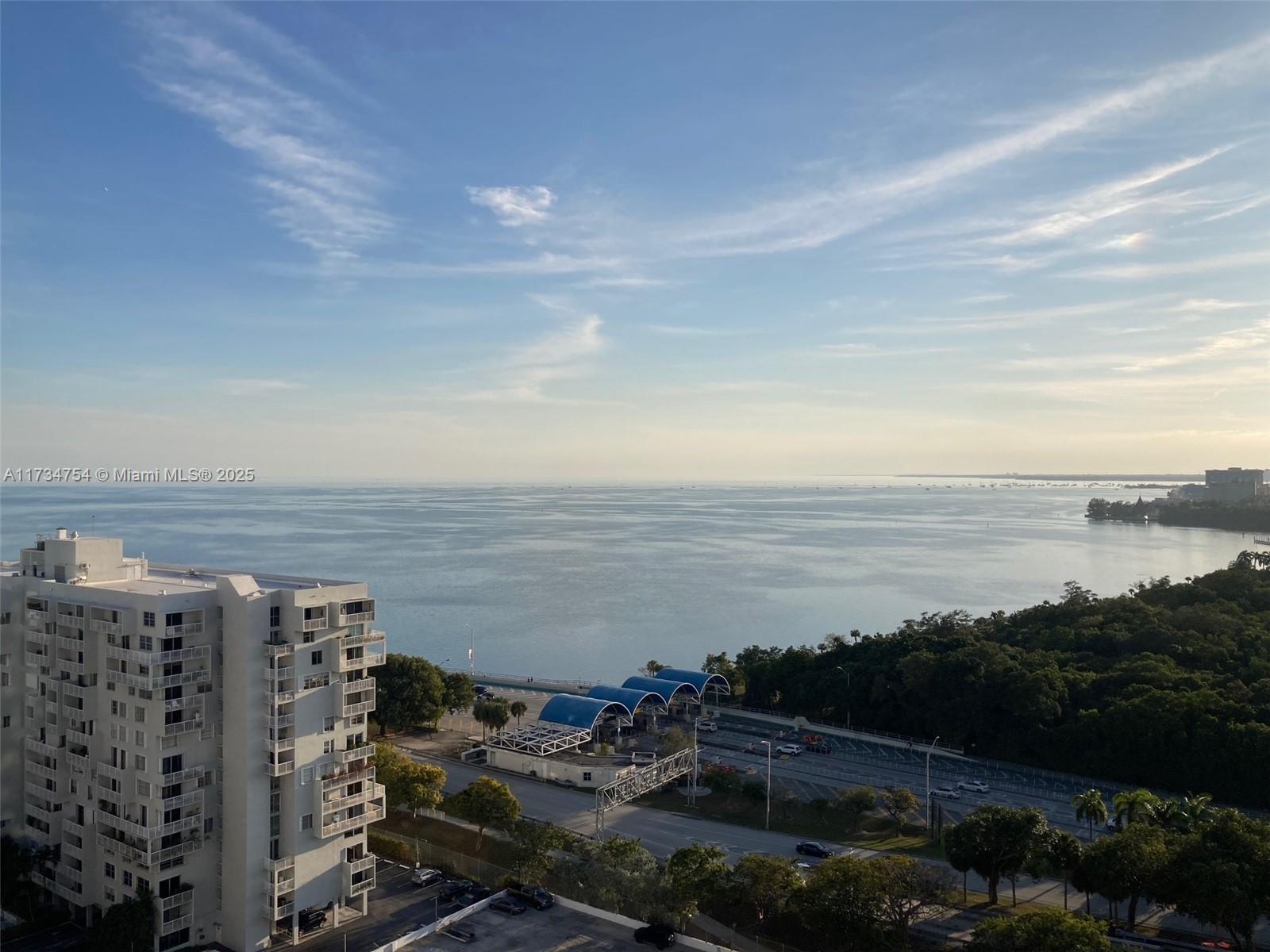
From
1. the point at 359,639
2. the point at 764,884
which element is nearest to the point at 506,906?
the point at 764,884

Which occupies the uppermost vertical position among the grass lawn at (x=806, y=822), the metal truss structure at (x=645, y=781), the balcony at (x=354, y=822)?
the balcony at (x=354, y=822)

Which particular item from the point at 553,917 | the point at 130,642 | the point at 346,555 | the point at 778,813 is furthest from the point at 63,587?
the point at 346,555

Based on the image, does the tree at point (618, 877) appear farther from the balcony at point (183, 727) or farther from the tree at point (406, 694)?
the tree at point (406, 694)

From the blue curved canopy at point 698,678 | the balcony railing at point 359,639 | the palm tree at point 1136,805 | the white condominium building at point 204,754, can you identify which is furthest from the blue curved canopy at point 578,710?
the palm tree at point 1136,805

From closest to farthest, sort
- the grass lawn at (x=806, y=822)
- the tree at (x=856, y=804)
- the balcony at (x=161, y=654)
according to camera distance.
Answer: the balcony at (x=161, y=654), the grass lawn at (x=806, y=822), the tree at (x=856, y=804)

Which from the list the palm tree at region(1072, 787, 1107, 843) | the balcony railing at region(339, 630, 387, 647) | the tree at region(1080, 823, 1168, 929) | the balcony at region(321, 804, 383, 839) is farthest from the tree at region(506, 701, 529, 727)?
the tree at region(1080, 823, 1168, 929)

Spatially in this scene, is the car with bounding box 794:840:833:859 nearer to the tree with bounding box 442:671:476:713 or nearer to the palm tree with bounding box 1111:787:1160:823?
the palm tree with bounding box 1111:787:1160:823

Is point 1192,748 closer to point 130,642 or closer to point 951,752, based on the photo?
point 951,752
